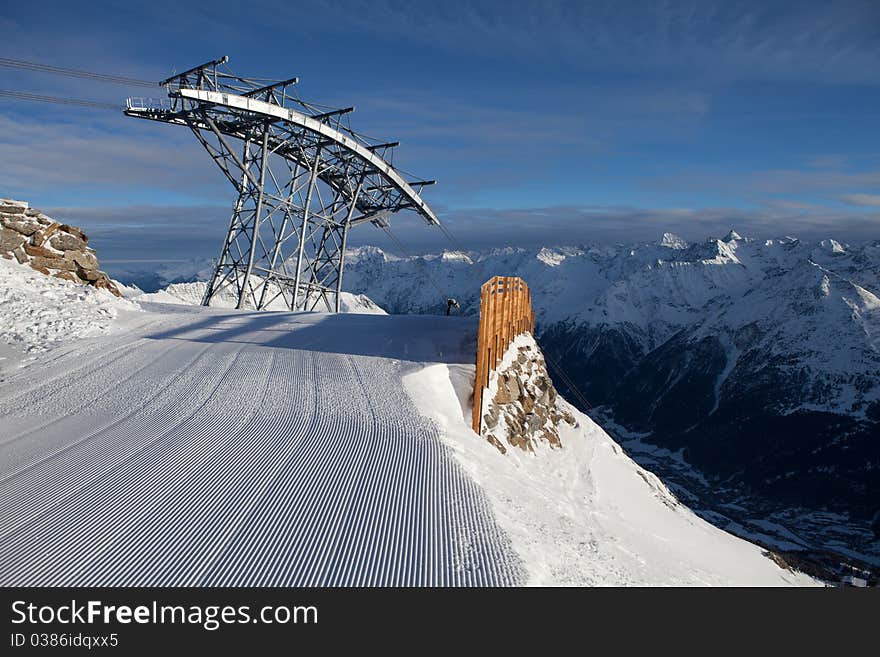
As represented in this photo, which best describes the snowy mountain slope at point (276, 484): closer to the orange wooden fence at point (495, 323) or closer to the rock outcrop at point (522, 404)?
the orange wooden fence at point (495, 323)

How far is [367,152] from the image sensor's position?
101 feet

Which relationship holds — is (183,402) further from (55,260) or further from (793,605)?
(55,260)

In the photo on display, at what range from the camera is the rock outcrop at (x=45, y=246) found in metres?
21.0

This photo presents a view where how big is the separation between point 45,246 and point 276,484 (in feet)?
66.3

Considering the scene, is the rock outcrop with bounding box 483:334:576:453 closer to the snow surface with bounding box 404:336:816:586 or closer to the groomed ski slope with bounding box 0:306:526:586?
the snow surface with bounding box 404:336:816:586

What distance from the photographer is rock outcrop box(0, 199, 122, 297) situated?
2100cm

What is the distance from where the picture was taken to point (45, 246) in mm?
21734

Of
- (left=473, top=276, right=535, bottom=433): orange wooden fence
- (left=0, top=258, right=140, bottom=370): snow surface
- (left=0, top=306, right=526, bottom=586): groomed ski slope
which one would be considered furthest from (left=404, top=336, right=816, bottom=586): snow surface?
(left=0, top=258, right=140, bottom=370): snow surface

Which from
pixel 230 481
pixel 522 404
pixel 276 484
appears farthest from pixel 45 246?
pixel 276 484

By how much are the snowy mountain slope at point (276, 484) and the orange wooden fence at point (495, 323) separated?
0.69m

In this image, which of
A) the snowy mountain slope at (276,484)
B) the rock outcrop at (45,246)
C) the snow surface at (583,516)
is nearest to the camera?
the snowy mountain slope at (276,484)

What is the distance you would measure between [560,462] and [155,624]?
54.0 feet

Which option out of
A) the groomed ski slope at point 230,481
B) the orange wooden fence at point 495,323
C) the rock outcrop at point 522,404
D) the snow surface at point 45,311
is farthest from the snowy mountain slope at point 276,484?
the rock outcrop at point 522,404

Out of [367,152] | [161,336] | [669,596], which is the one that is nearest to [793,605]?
[669,596]
